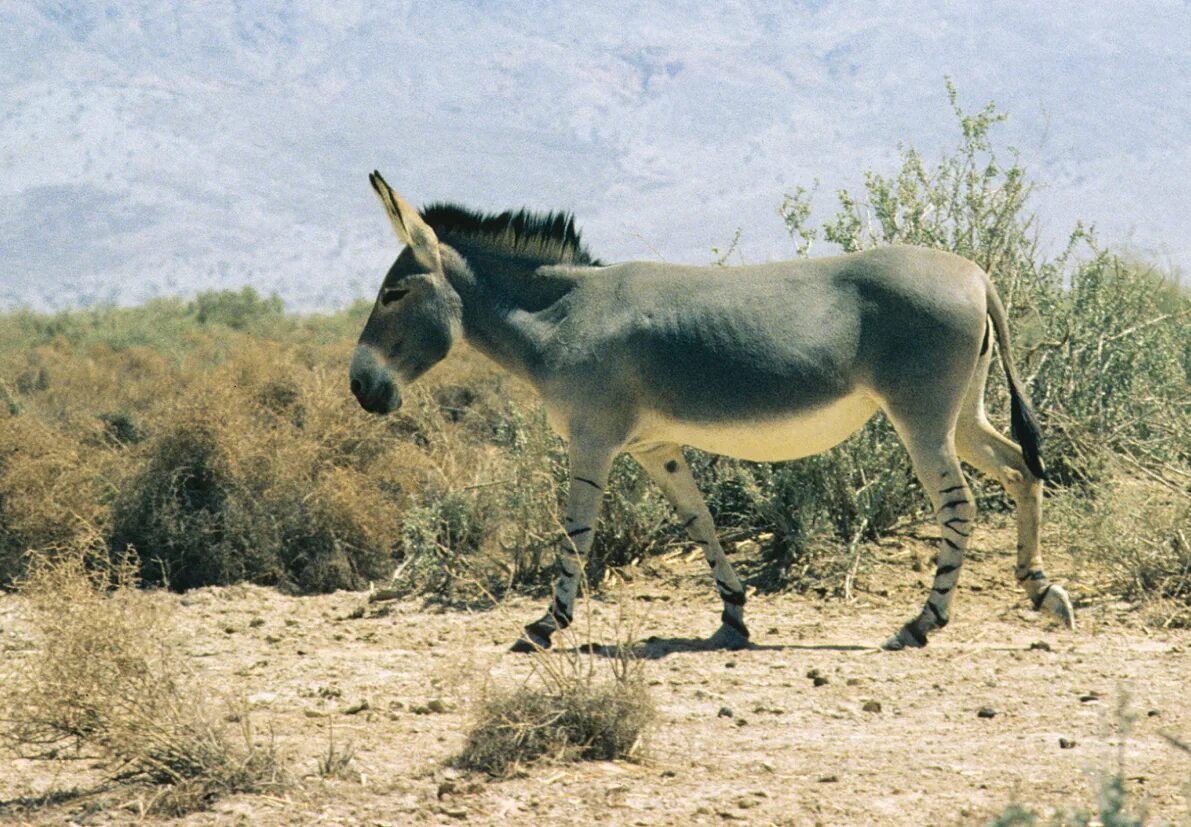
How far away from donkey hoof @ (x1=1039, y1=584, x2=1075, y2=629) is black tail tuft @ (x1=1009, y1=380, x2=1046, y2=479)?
0.69m

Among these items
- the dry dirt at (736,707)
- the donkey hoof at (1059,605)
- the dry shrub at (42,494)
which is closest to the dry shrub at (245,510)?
the dry shrub at (42,494)

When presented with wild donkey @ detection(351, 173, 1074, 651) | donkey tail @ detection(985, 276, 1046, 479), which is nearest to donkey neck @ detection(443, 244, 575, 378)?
wild donkey @ detection(351, 173, 1074, 651)

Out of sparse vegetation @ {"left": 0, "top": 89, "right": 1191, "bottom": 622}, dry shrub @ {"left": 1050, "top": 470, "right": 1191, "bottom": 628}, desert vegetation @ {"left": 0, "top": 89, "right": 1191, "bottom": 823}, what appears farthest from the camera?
sparse vegetation @ {"left": 0, "top": 89, "right": 1191, "bottom": 622}

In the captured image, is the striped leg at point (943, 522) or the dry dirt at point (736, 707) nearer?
the dry dirt at point (736, 707)

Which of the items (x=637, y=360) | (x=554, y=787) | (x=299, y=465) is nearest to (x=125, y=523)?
(x=299, y=465)

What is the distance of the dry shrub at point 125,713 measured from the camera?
5785mm

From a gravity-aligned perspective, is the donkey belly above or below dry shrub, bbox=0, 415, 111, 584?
above

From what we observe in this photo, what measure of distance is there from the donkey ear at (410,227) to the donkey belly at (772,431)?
1615 mm

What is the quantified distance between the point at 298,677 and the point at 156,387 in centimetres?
827

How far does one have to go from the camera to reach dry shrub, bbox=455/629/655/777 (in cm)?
611

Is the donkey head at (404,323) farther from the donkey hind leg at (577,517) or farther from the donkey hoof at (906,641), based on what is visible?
the donkey hoof at (906,641)

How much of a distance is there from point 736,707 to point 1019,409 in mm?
2862

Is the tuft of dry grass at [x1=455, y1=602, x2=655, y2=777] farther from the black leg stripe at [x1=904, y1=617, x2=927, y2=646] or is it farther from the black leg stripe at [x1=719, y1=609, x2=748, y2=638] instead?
the black leg stripe at [x1=904, y1=617, x2=927, y2=646]

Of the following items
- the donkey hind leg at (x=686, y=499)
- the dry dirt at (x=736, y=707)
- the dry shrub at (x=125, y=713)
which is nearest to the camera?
the dry dirt at (x=736, y=707)
